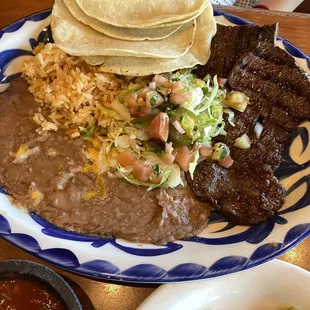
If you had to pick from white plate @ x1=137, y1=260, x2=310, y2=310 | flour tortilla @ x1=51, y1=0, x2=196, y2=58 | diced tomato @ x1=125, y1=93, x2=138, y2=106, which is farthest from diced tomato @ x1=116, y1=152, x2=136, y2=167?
white plate @ x1=137, y1=260, x2=310, y2=310

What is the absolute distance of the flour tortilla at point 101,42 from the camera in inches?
88.8

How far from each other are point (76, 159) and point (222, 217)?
2.54 feet

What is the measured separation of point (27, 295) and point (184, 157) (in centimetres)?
95

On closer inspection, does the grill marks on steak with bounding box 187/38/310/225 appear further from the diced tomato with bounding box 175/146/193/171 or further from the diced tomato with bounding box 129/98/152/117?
the diced tomato with bounding box 129/98/152/117

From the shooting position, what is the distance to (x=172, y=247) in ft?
6.50

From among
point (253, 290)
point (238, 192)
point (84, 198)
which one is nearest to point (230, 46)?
point (238, 192)

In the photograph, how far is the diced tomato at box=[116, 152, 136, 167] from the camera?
84.7 inches

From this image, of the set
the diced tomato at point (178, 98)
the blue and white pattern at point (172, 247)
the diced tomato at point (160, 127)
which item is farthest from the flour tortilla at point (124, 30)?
A: the blue and white pattern at point (172, 247)

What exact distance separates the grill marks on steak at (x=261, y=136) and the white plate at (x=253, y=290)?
260mm

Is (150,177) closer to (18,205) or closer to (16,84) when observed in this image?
(18,205)

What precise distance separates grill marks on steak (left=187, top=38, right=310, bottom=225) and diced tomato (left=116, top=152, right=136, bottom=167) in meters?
0.29

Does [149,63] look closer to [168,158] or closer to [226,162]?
[168,158]

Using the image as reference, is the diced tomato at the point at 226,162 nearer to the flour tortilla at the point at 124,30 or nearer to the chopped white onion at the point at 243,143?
the chopped white onion at the point at 243,143

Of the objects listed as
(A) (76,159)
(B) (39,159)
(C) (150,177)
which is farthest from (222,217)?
(B) (39,159)
